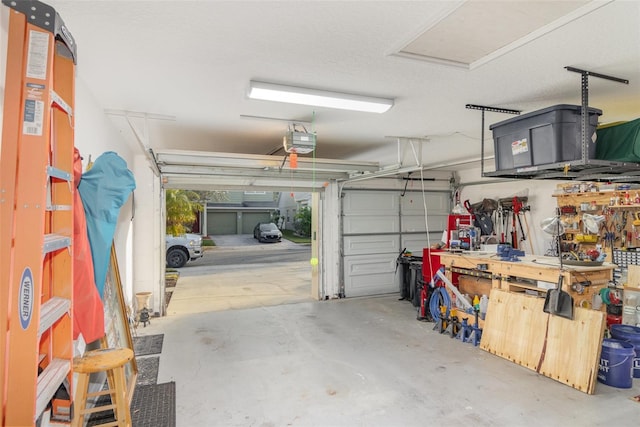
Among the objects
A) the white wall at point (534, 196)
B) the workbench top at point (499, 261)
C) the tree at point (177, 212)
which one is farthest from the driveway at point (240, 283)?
the white wall at point (534, 196)

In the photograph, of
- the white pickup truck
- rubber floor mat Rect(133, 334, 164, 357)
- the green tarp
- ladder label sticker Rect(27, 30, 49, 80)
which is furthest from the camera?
the white pickup truck

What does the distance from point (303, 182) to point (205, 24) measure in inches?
195

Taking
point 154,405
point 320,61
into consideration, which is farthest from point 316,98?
point 154,405

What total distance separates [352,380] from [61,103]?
3.12 meters

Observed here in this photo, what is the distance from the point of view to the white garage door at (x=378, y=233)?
23.7 feet

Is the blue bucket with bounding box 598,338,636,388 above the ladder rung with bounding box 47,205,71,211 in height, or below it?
below

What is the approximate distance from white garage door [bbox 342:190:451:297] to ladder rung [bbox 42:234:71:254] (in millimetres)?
5786

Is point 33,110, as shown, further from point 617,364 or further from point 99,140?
point 617,364

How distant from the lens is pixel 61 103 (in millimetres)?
1617

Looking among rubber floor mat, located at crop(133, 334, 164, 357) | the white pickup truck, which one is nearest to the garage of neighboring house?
the white pickup truck

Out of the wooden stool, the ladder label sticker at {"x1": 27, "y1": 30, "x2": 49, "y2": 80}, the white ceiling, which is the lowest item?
the wooden stool

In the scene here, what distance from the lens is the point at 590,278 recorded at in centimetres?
384

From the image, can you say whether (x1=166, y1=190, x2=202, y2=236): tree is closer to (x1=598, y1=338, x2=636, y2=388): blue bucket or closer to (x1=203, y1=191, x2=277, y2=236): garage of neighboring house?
(x1=598, y1=338, x2=636, y2=388): blue bucket

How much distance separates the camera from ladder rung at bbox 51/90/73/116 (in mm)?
1538
